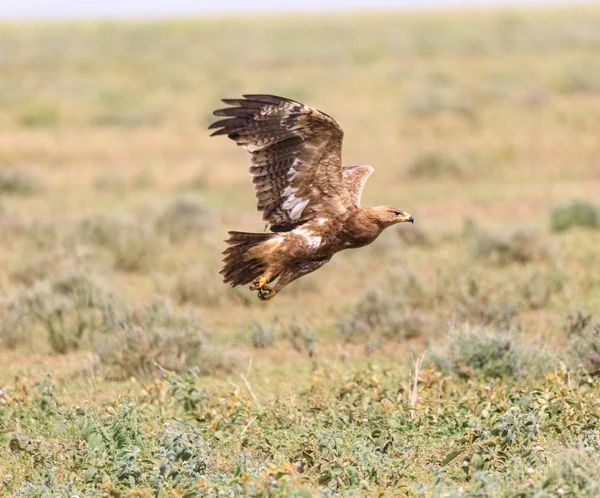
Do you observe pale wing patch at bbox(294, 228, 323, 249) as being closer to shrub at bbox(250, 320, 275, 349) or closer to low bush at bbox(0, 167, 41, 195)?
shrub at bbox(250, 320, 275, 349)

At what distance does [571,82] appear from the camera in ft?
104

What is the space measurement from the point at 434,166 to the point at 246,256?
13705 millimetres

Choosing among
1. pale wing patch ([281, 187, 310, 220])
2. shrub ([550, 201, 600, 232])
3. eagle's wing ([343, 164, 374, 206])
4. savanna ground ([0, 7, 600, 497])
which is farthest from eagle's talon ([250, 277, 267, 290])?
shrub ([550, 201, 600, 232])

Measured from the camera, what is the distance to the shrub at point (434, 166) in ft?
67.5

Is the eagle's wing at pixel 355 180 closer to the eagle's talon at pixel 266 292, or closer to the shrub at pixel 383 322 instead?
the eagle's talon at pixel 266 292

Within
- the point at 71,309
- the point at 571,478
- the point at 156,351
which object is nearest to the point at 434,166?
the point at 71,309

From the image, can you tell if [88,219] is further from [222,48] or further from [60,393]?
[222,48]

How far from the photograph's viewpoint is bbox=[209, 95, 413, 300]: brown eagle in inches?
285

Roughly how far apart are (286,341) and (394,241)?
4.27 m

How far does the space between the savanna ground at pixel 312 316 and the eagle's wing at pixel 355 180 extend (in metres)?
1.35

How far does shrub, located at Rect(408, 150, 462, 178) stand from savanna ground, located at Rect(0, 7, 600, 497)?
0.15 ft

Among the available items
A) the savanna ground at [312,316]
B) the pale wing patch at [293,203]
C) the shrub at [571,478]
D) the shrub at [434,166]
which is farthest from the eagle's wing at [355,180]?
the shrub at [434,166]

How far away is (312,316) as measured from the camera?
457 inches

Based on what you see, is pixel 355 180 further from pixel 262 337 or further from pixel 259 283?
pixel 262 337
